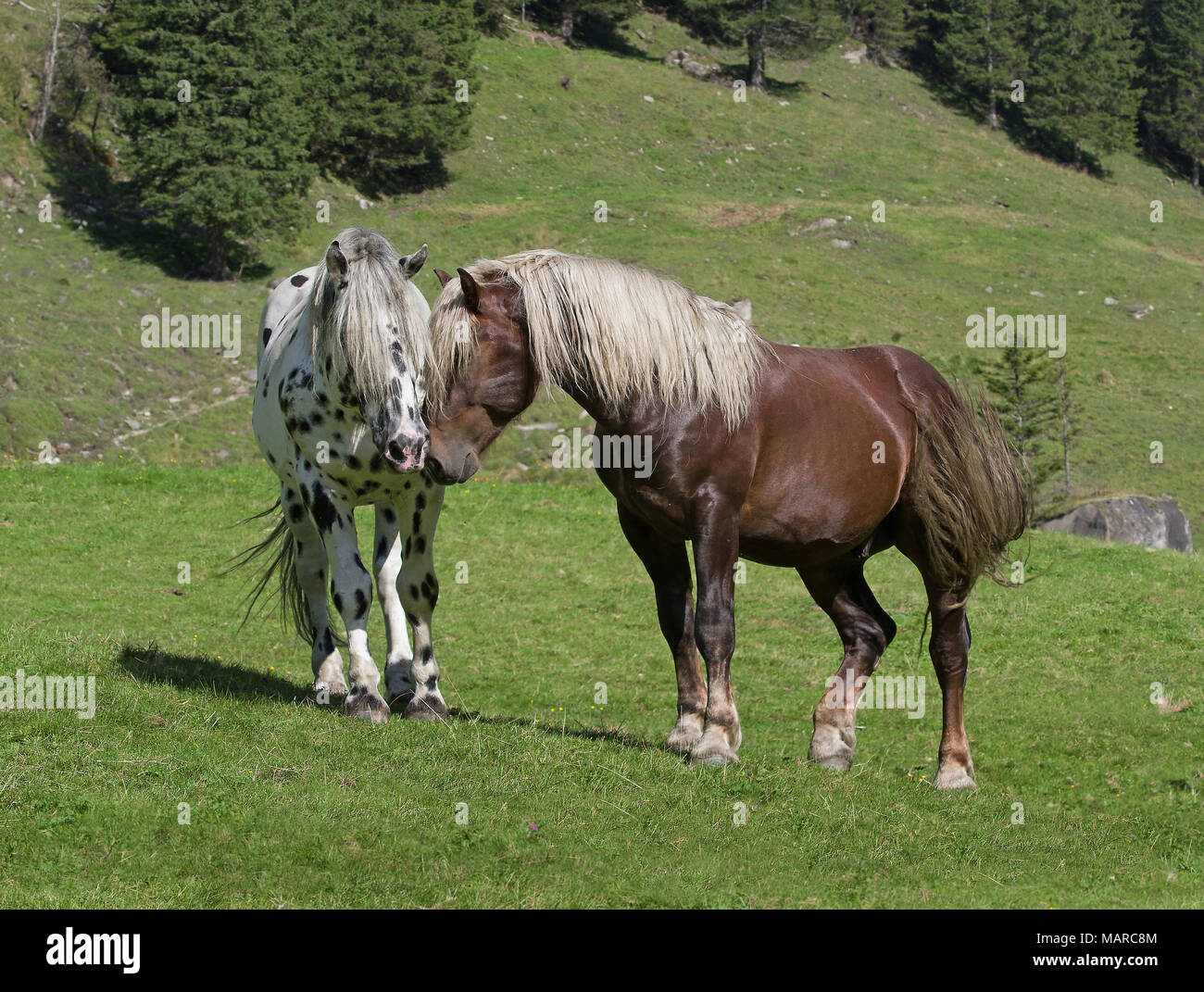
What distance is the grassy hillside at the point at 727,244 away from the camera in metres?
31.5

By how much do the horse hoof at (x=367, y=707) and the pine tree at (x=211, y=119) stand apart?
33150 millimetres

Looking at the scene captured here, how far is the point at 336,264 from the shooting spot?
747cm

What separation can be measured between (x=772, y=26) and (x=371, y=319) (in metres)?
71.2

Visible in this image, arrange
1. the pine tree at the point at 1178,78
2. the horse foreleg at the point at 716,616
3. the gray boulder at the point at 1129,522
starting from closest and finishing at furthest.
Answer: the horse foreleg at the point at 716,616, the gray boulder at the point at 1129,522, the pine tree at the point at 1178,78

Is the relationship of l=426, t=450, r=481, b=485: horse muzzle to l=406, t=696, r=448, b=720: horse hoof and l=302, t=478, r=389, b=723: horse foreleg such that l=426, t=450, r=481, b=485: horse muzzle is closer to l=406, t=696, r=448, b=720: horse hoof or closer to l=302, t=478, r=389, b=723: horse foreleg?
l=302, t=478, r=389, b=723: horse foreleg

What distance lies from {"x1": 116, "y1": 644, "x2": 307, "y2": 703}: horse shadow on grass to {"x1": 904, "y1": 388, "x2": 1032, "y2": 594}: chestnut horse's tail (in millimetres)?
4754

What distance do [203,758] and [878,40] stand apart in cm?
8979

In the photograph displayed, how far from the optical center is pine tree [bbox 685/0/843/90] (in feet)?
233

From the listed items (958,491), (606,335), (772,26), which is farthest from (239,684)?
(772,26)

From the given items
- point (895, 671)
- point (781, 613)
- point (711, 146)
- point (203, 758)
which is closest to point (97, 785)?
point (203, 758)

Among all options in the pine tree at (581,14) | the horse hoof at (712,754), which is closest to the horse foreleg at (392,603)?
the horse hoof at (712,754)

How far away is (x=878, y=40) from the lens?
284 feet

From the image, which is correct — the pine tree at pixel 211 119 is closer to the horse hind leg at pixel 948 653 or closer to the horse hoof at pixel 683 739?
the horse hind leg at pixel 948 653

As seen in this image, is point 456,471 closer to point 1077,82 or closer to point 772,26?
point 772,26
